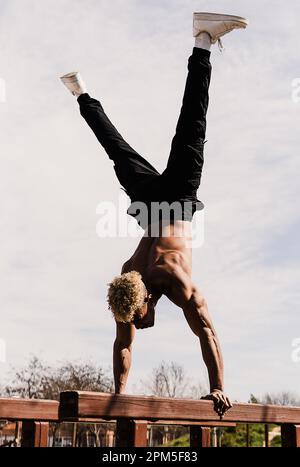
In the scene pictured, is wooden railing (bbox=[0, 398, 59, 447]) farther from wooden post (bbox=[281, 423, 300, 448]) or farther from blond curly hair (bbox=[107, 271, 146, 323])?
wooden post (bbox=[281, 423, 300, 448])

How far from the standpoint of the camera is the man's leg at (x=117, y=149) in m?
5.54

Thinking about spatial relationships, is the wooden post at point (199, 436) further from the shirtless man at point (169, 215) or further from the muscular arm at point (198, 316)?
the muscular arm at point (198, 316)

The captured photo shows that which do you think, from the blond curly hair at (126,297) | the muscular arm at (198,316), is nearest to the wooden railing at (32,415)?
the blond curly hair at (126,297)

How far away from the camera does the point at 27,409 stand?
4.79 m

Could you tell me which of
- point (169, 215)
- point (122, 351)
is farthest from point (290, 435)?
point (169, 215)

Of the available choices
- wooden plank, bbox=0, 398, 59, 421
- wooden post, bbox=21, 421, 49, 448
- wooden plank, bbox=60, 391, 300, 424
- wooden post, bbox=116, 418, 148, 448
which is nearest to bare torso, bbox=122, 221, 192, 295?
wooden plank, bbox=60, 391, 300, 424

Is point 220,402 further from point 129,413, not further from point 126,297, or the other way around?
point 126,297

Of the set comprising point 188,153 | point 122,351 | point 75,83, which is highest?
point 75,83

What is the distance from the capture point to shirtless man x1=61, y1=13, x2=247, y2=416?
427 cm

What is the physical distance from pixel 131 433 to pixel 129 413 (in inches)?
9.2

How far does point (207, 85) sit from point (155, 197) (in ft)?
3.33
